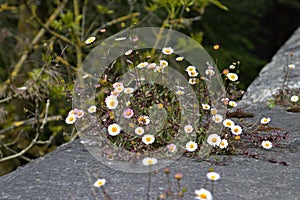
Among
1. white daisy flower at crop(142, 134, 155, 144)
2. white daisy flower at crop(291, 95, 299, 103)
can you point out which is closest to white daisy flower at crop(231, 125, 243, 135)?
white daisy flower at crop(142, 134, 155, 144)

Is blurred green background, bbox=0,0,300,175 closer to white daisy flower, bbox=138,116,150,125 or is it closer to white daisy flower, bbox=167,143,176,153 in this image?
white daisy flower, bbox=138,116,150,125

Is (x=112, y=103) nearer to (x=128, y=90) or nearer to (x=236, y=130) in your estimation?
(x=128, y=90)

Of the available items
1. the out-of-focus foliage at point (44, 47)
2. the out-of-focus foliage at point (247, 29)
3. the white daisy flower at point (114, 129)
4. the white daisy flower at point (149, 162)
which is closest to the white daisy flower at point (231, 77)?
the white daisy flower at point (114, 129)

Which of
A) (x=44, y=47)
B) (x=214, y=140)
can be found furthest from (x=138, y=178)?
(x=44, y=47)

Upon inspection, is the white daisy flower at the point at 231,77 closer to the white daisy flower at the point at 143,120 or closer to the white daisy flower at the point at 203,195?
the white daisy flower at the point at 143,120

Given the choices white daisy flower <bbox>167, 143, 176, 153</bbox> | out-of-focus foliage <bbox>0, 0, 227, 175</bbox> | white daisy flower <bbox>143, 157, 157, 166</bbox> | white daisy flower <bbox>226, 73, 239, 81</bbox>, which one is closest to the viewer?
white daisy flower <bbox>143, 157, 157, 166</bbox>

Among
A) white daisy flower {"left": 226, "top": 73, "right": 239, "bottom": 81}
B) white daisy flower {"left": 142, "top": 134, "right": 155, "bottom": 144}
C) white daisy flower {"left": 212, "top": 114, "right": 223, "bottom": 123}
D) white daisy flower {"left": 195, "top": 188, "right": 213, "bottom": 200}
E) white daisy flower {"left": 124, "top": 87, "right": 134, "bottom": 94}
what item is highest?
white daisy flower {"left": 226, "top": 73, "right": 239, "bottom": 81}
